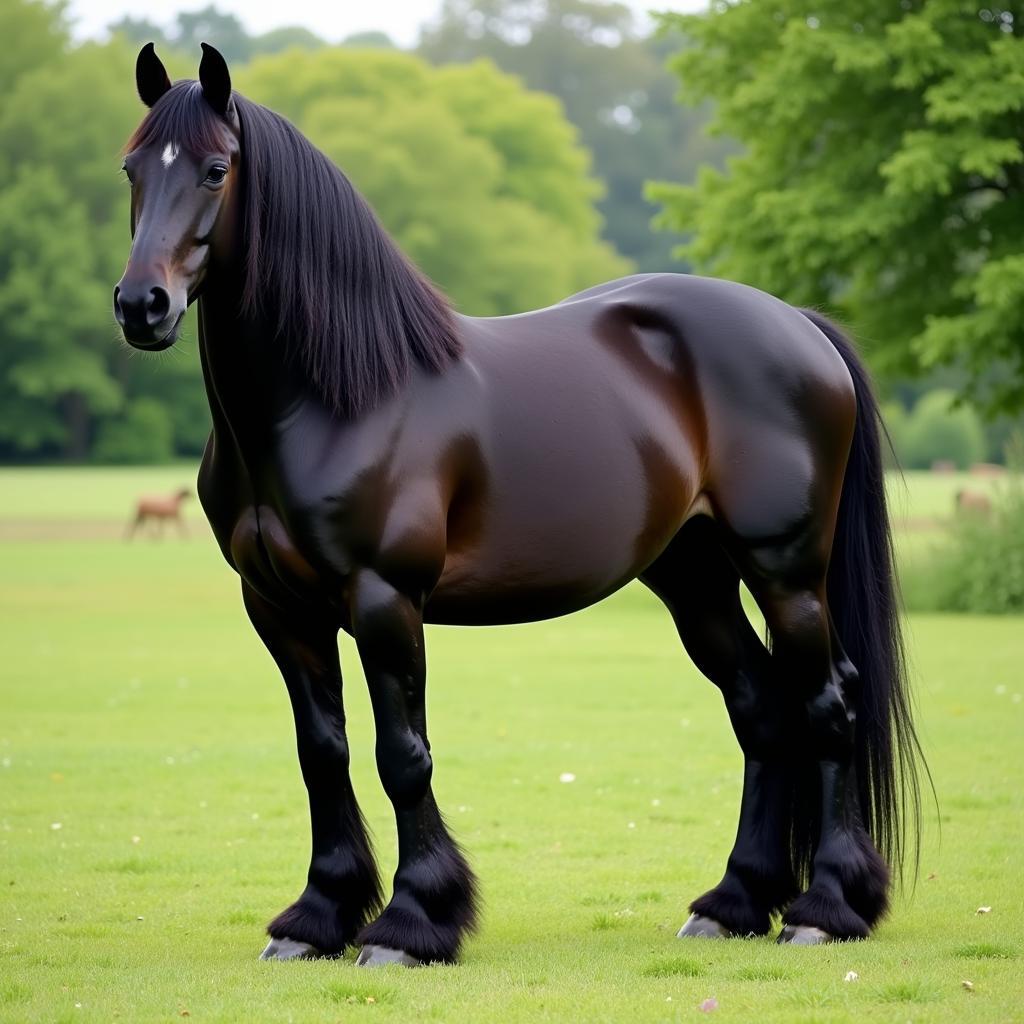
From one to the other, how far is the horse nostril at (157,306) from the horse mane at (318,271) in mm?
456

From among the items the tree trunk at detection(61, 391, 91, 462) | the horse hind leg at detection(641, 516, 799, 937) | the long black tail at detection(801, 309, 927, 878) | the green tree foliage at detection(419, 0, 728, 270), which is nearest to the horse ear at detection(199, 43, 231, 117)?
the horse hind leg at detection(641, 516, 799, 937)

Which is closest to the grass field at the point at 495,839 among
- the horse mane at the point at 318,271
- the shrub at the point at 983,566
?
the shrub at the point at 983,566

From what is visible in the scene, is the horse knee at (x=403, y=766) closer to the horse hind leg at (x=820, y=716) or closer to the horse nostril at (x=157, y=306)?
the horse hind leg at (x=820, y=716)

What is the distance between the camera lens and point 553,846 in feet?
25.7

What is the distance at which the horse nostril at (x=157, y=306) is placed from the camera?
179 inches

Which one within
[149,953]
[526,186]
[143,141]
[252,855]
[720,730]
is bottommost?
[526,186]

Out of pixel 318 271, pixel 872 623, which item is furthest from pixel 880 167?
pixel 318 271

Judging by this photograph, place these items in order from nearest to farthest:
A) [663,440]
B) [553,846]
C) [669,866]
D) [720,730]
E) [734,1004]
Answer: [734,1004], [663,440], [669,866], [553,846], [720,730]

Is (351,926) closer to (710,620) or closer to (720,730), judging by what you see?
(710,620)

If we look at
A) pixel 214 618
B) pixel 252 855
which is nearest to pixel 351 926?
pixel 252 855

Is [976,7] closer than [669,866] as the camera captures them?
No

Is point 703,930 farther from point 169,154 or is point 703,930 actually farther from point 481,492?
point 169,154

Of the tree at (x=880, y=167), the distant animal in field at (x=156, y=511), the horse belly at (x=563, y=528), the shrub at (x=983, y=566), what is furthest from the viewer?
the distant animal in field at (x=156, y=511)

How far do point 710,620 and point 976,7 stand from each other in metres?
16.9
